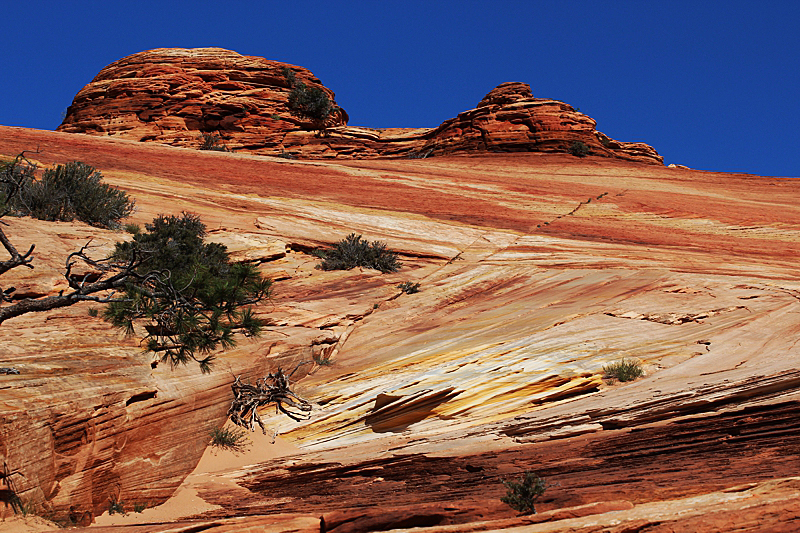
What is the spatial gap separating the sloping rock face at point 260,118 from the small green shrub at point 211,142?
18.5 inches

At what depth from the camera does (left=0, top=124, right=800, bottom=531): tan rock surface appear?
628cm

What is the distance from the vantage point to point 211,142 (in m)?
34.7

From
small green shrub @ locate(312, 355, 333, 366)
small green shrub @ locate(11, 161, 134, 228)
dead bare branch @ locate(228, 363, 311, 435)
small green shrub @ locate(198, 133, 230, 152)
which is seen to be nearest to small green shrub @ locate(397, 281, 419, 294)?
small green shrub @ locate(312, 355, 333, 366)

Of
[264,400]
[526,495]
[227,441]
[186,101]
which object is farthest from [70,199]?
[186,101]

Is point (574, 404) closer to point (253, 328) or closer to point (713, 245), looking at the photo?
point (253, 328)

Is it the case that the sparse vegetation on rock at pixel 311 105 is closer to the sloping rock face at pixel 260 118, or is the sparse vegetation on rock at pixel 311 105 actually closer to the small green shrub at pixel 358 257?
the sloping rock face at pixel 260 118

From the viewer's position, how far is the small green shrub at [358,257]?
15.1 meters

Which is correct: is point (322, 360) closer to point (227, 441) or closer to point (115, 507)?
point (227, 441)

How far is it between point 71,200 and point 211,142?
2095 cm

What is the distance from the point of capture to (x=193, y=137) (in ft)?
124

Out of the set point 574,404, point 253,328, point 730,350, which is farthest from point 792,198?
point 253,328

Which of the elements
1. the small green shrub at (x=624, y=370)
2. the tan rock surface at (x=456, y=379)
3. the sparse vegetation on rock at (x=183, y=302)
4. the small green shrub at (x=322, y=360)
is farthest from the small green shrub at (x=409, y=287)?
the small green shrub at (x=624, y=370)

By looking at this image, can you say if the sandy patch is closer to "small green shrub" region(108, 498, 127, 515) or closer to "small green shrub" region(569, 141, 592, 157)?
"small green shrub" region(108, 498, 127, 515)

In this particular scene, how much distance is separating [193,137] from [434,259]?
86.5 ft
